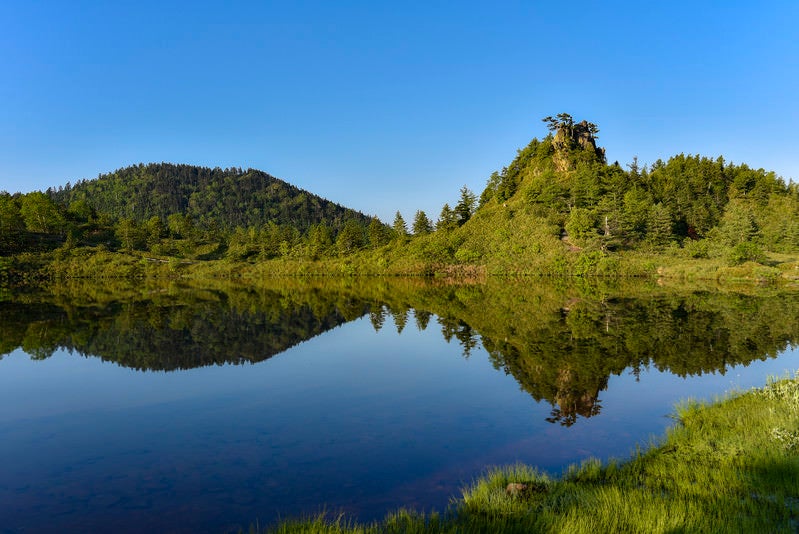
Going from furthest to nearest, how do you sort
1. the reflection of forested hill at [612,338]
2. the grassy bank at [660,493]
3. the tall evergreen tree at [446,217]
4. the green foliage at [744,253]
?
the tall evergreen tree at [446,217] < the green foliage at [744,253] < the reflection of forested hill at [612,338] < the grassy bank at [660,493]

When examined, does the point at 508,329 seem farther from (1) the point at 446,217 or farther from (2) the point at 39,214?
(2) the point at 39,214

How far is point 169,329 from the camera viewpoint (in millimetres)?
32312

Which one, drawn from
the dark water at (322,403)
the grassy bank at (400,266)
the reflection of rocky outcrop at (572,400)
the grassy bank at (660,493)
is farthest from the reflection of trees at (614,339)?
the grassy bank at (400,266)

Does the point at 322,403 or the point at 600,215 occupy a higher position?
the point at 600,215

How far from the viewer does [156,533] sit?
8273 millimetres

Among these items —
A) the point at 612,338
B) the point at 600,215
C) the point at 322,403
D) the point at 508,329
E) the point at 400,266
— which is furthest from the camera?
the point at 400,266

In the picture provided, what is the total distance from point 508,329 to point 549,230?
7314 cm

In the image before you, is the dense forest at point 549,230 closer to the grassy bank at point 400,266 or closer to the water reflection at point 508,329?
the grassy bank at point 400,266

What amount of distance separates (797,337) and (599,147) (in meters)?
113

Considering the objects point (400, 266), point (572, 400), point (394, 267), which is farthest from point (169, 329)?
point (394, 267)

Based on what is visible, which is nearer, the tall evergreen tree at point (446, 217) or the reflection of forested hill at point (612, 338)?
the reflection of forested hill at point (612, 338)

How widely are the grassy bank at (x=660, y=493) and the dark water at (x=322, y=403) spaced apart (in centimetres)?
130

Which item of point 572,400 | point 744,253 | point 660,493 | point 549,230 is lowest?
point 572,400

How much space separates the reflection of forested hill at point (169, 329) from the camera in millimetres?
24984
